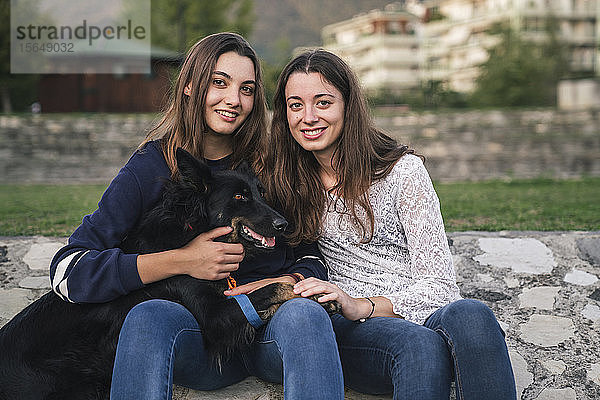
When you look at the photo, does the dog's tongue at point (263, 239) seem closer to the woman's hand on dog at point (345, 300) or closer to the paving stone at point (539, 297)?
the woman's hand on dog at point (345, 300)

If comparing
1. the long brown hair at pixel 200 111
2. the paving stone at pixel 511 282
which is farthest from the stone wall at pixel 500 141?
the long brown hair at pixel 200 111

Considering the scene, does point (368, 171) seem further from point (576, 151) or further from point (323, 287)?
point (576, 151)

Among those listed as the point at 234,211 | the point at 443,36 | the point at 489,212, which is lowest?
the point at 489,212

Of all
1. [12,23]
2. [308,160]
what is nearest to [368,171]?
[308,160]

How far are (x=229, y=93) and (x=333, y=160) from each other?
53cm

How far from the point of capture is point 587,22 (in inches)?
1986

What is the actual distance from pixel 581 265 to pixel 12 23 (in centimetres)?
1695

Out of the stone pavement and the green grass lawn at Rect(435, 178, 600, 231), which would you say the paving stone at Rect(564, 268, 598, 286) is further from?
the green grass lawn at Rect(435, 178, 600, 231)

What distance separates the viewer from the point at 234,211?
2.46m

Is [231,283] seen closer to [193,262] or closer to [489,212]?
[193,262]

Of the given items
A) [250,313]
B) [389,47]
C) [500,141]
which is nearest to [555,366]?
[250,313]

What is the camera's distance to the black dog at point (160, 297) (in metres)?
A: 2.17

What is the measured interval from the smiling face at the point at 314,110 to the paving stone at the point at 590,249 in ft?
7.00

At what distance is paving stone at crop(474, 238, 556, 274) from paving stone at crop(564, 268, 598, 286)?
0.12 meters
